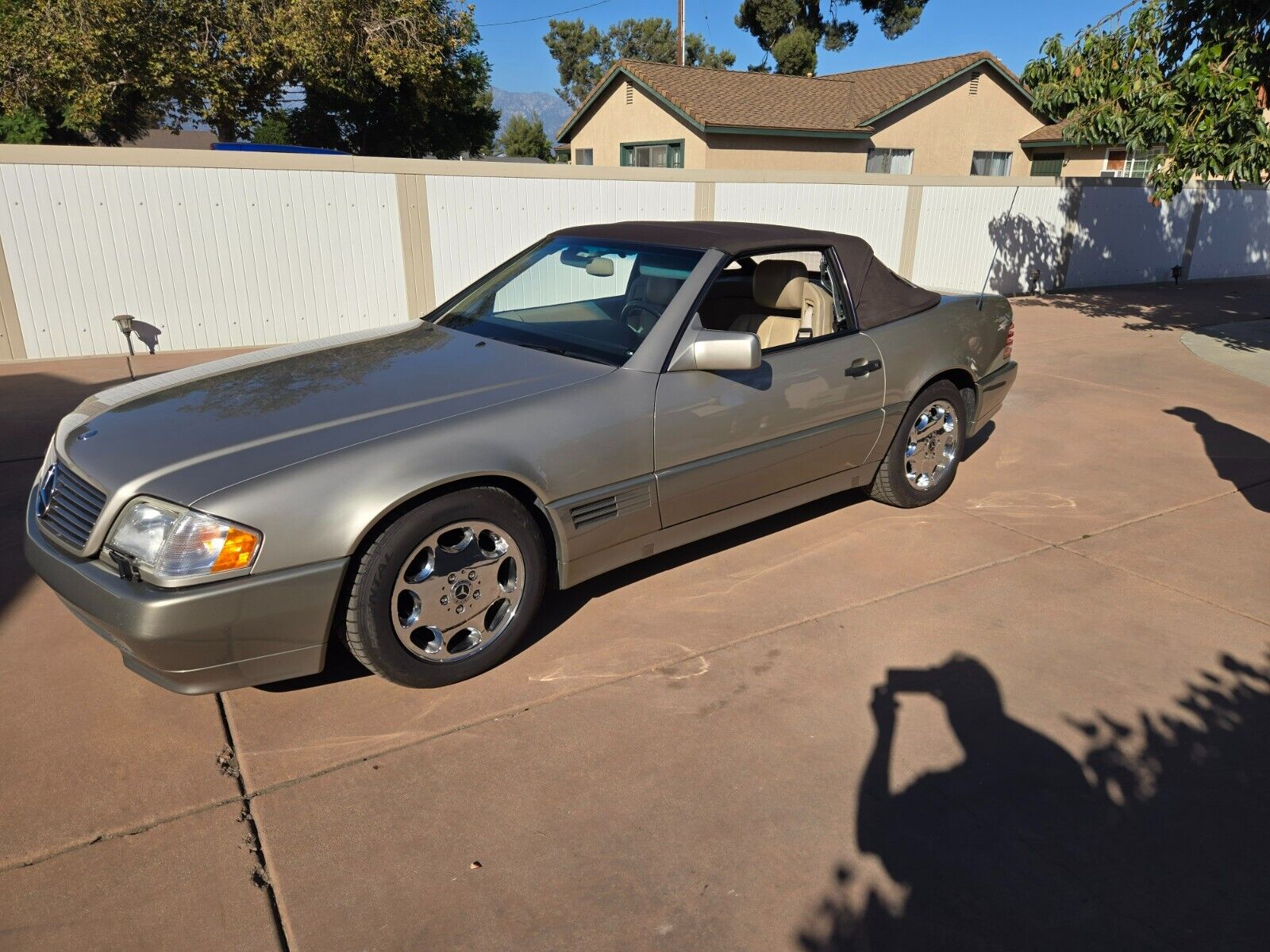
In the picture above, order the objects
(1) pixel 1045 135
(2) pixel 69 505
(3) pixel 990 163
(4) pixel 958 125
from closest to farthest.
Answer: (2) pixel 69 505
(4) pixel 958 125
(1) pixel 1045 135
(3) pixel 990 163

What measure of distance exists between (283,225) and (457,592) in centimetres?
807

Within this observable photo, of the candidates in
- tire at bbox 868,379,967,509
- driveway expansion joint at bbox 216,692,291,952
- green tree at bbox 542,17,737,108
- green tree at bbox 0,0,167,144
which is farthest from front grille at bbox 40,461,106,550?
green tree at bbox 542,17,737,108

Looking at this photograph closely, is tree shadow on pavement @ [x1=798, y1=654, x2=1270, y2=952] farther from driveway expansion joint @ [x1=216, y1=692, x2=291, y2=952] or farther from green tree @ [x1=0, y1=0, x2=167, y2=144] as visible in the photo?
green tree @ [x1=0, y1=0, x2=167, y2=144]

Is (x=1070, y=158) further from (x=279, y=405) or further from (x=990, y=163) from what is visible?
(x=279, y=405)

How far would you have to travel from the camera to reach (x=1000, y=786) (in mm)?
2957

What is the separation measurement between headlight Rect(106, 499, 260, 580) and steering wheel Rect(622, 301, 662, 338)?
184 centimetres

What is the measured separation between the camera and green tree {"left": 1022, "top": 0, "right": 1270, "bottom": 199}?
9305 mm

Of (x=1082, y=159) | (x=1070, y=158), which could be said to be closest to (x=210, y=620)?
(x=1082, y=159)

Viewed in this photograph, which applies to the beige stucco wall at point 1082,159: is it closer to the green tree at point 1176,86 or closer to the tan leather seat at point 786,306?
the green tree at point 1176,86

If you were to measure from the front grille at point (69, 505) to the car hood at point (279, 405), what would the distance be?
0.06m

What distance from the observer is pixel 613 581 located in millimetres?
4398

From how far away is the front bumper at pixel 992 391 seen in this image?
5543mm

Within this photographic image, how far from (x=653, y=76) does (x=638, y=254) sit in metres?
22.8

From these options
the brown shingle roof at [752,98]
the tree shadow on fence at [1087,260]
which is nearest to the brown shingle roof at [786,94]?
the brown shingle roof at [752,98]
